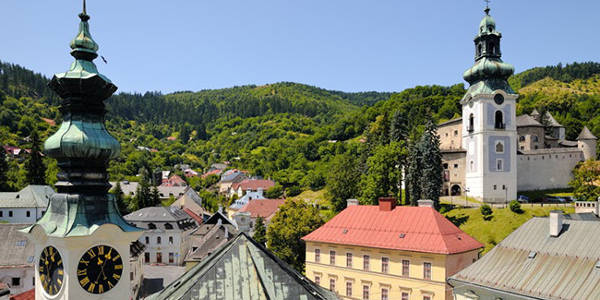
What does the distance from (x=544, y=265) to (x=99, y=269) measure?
2296 centimetres

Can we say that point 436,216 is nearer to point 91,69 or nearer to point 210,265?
point 210,265

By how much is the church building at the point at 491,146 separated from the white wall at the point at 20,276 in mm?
51605

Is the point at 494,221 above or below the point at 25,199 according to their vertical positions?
below

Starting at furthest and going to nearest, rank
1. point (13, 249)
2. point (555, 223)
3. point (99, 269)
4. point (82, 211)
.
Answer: point (13, 249) → point (555, 223) → point (82, 211) → point (99, 269)

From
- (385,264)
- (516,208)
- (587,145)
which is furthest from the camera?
(587,145)

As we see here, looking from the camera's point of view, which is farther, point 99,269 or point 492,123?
point 492,123

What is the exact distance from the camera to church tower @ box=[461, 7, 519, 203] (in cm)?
5650

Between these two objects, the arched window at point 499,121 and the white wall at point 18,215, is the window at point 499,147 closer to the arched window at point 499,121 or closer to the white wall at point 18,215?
the arched window at point 499,121

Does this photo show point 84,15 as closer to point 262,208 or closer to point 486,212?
point 486,212

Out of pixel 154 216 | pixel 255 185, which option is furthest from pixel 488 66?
pixel 255 185

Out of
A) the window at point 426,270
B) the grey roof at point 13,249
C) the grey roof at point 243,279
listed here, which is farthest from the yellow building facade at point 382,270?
the grey roof at point 13,249

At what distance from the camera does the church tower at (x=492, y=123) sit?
5650 cm

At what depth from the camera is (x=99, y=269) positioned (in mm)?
9711

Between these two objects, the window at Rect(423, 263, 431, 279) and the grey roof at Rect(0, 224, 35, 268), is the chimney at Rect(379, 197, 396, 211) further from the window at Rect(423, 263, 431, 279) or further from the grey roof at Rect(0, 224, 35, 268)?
the grey roof at Rect(0, 224, 35, 268)
